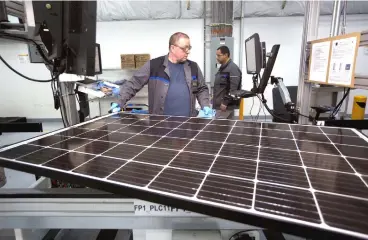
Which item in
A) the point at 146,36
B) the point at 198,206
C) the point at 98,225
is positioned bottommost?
the point at 98,225

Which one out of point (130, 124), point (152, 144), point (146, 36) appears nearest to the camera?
A: point (152, 144)

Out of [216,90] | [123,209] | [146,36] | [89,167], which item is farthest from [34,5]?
[146,36]

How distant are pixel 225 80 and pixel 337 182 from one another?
341 cm

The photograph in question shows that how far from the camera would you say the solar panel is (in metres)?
0.72

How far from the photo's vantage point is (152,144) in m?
1.33

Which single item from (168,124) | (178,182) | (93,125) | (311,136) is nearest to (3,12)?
(93,125)

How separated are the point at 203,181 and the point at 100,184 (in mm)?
416

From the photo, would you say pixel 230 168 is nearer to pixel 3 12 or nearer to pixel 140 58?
pixel 3 12

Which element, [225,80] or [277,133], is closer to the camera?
[277,133]

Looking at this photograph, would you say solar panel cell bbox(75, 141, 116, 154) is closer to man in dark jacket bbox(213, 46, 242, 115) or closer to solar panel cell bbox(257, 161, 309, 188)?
solar panel cell bbox(257, 161, 309, 188)

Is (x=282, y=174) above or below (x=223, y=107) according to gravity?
above

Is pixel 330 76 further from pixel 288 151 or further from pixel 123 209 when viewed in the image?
pixel 123 209

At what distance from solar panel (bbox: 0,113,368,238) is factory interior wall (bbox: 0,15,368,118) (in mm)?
5065

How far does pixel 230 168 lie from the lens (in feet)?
3.30
